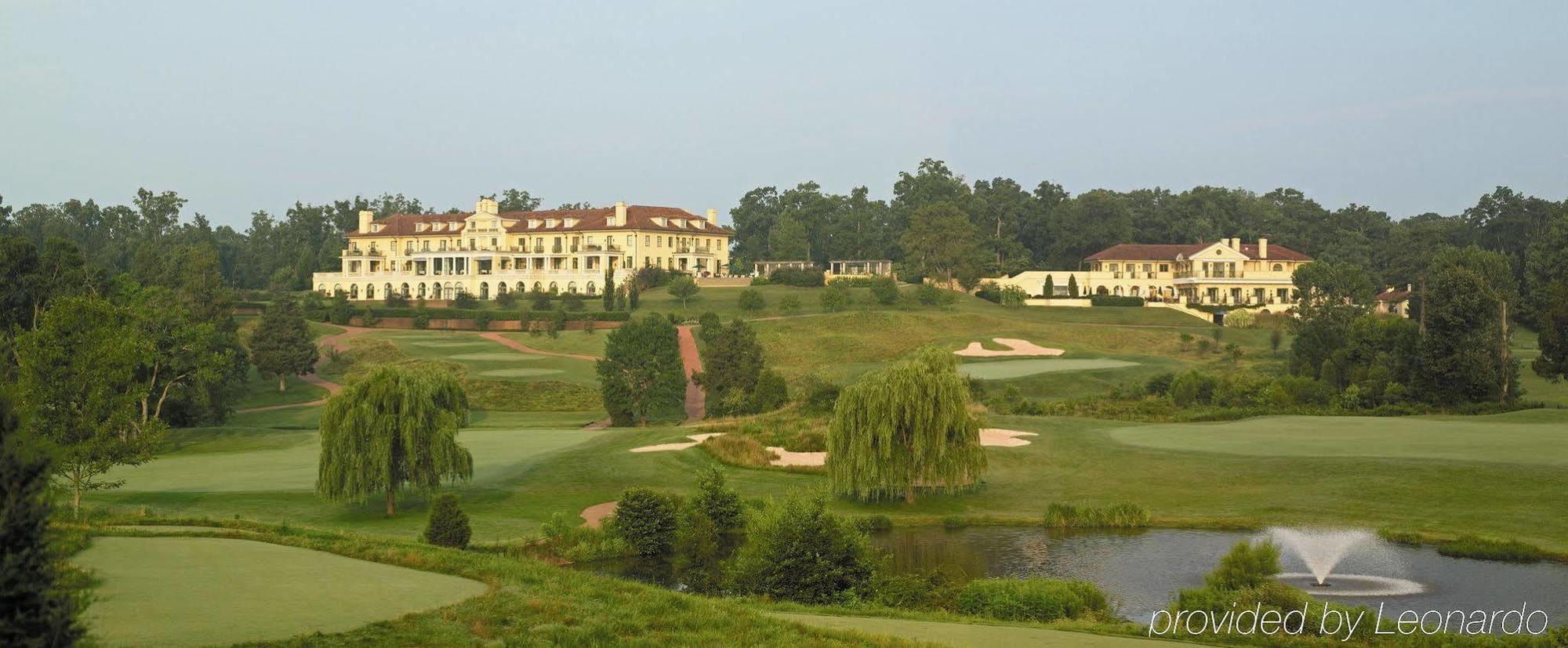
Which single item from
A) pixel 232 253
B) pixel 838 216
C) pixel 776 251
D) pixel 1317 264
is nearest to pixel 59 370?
pixel 1317 264

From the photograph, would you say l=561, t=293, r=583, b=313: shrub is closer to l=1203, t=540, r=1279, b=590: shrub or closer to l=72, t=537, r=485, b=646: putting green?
l=72, t=537, r=485, b=646: putting green

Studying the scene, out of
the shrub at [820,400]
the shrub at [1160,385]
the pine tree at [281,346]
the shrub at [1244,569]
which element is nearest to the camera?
the shrub at [1244,569]

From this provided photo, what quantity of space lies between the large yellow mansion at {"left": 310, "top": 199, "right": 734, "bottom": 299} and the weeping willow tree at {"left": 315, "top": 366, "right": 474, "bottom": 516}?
78.9 metres

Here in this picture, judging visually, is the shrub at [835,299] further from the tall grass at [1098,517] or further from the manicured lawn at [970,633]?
the manicured lawn at [970,633]

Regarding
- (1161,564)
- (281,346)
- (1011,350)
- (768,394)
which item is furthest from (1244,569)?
(281,346)

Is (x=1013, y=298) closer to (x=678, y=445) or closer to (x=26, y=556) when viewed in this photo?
(x=678, y=445)

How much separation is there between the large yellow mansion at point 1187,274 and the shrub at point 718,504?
83.5 meters

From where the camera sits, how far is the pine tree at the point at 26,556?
9.09 m

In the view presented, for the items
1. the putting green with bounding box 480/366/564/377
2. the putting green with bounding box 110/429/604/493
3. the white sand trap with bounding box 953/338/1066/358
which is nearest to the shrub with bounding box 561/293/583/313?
the putting green with bounding box 480/366/564/377

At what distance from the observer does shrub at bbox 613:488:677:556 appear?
100 ft

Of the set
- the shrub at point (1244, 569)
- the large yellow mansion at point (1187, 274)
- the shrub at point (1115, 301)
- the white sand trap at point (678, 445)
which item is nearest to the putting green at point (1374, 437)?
the white sand trap at point (678, 445)

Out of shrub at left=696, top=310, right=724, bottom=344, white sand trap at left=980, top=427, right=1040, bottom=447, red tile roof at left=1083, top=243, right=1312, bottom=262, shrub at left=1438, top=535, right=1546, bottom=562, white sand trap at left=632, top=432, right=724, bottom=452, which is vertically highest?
red tile roof at left=1083, top=243, right=1312, bottom=262

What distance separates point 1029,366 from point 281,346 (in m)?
44.1

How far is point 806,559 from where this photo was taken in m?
24.5
